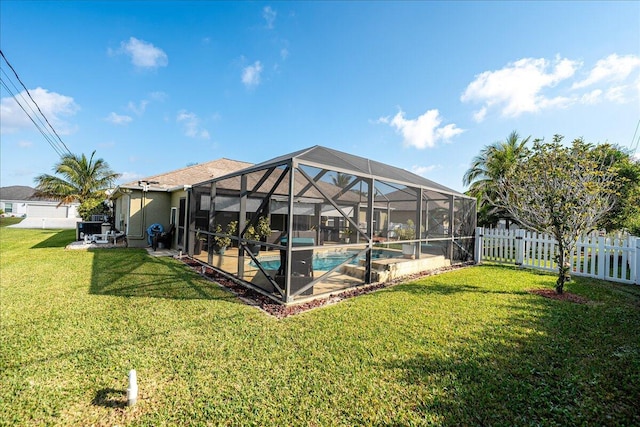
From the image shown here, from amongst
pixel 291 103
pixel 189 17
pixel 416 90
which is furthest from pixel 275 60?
pixel 416 90

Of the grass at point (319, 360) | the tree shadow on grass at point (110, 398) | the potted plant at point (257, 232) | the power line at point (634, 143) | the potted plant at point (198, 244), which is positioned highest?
the power line at point (634, 143)

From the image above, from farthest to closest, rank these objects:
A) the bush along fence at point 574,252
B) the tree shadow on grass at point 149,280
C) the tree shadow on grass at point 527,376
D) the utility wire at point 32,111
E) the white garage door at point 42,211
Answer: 1. the white garage door at point 42,211
2. the utility wire at point 32,111
3. the bush along fence at point 574,252
4. the tree shadow on grass at point 149,280
5. the tree shadow on grass at point 527,376

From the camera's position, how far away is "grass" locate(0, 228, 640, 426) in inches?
102

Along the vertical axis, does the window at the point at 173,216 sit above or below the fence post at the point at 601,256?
above

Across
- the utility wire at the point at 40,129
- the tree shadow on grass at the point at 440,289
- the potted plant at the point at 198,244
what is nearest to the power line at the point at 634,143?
the tree shadow on grass at the point at 440,289

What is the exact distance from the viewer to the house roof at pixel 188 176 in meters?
14.0

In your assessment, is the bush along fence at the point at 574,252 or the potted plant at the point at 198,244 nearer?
the bush along fence at the point at 574,252

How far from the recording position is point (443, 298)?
6199mm

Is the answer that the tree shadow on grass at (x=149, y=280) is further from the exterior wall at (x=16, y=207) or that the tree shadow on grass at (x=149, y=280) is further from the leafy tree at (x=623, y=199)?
the exterior wall at (x=16, y=207)

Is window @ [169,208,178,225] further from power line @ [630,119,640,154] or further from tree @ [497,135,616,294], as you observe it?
power line @ [630,119,640,154]

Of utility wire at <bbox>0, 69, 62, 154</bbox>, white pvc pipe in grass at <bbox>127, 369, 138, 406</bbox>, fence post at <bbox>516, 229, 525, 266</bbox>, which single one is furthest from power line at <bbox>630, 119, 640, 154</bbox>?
utility wire at <bbox>0, 69, 62, 154</bbox>

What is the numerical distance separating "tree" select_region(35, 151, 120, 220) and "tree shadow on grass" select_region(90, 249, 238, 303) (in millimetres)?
17347

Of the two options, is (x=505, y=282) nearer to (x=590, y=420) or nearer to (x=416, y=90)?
(x=590, y=420)

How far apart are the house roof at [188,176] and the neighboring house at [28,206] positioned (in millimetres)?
29207
